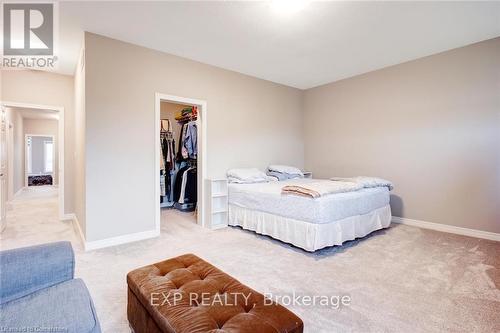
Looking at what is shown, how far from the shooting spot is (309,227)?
2752mm

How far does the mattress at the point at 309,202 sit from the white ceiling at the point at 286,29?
200 cm

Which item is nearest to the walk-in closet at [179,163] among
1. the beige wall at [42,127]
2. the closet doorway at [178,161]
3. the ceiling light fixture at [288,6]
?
the closet doorway at [178,161]

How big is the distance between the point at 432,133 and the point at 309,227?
261 cm

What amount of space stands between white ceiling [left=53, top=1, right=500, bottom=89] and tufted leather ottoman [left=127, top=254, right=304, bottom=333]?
2.49m

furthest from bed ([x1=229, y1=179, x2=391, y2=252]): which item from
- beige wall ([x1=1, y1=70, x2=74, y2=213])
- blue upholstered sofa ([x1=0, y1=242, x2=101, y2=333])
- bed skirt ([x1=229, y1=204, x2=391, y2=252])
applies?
beige wall ([x1=1, y1=70, x2=74, y2=213])

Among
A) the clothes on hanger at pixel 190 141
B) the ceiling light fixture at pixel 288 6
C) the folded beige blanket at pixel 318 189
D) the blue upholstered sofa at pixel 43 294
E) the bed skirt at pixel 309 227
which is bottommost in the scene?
the bed skirt at pixel 309 227

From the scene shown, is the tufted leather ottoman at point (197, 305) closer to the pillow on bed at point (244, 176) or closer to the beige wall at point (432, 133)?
the pillow on bed at point (244, 176)

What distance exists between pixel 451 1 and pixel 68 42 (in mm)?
4456

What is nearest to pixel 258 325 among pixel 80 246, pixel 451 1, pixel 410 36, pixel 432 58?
pixel 80 246

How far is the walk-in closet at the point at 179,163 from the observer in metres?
4.95

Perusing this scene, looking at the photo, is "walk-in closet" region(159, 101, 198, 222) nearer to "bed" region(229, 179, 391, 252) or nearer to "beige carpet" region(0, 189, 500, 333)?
"beige carpet" region(0, 189, 500, 333)

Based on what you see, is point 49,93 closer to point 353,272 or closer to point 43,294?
point 43,294

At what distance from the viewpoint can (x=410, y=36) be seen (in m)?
3.17

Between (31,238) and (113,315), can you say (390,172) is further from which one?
(31,238)
